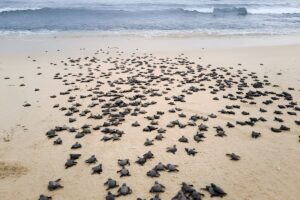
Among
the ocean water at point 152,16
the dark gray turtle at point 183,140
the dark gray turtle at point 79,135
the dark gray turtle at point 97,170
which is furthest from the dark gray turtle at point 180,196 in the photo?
the ocean water at point 152,16

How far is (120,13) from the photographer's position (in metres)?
49.1

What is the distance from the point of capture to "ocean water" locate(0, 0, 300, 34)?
3806 centimetres

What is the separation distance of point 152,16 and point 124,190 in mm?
41076

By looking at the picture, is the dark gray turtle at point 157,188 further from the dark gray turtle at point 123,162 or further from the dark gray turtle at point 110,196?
the dark gray turtle at point 123,162

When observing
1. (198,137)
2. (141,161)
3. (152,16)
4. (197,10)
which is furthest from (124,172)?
(197,10)

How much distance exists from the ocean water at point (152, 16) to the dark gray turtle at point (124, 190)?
28847 millimetres

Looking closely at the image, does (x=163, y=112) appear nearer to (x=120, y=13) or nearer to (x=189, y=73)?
(x=189, y=73)

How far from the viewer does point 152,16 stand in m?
47.5

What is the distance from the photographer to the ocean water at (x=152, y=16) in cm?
3806

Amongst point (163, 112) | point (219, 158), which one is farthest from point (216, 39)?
point (219, 158)

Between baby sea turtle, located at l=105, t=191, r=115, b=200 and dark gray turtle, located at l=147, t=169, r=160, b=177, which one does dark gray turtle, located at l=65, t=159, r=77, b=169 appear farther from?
dark gray turtle, located at l=147, t=169, r=160, b=177

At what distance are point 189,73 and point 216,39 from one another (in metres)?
13.4

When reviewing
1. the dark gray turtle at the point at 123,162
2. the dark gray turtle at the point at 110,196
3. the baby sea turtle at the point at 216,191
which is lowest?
the baby sea turtle at the point at 216,191

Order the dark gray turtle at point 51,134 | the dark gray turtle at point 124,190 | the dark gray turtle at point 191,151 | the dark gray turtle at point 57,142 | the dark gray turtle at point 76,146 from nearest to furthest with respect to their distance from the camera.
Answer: the dark gray turtle at point 124,190
the dark gray turtle at point 191,151
the dark gray turtle at point 76,146
the dark gray turtle at point 57,142
the dark gray turtle at point 51,134
